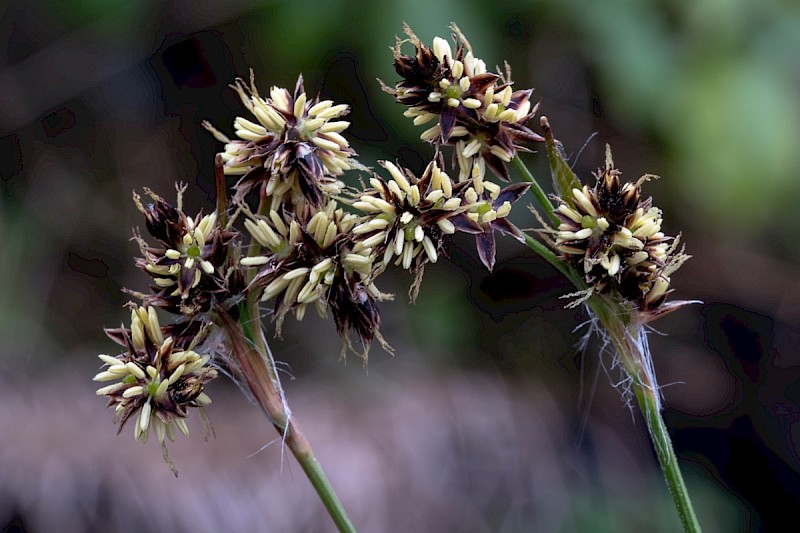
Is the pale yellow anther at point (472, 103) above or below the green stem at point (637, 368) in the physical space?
above

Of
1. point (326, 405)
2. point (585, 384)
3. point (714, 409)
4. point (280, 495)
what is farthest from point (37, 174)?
point (714, 409)

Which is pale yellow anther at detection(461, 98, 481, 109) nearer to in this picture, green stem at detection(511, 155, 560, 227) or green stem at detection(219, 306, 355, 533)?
green stem at detection(511, 155, 560, 227)

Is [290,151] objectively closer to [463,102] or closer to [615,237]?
[463,102]

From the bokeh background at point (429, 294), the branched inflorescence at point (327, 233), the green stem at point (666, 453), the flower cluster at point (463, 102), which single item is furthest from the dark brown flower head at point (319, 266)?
the bokeh background at point (429, 294)

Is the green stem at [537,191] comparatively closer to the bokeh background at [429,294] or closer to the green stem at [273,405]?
the green stem at [273,405]

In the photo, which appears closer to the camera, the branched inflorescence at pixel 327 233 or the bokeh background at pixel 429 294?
the branched inflorescence at pixel 327 233

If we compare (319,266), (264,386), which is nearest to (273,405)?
(264,386)

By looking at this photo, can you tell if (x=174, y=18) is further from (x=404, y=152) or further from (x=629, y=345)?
(x=629, y=345)
